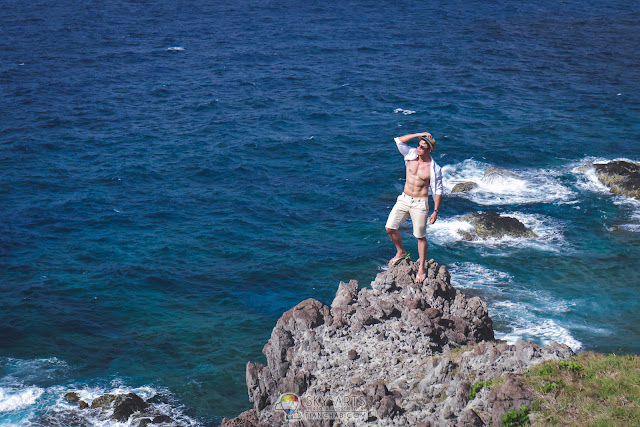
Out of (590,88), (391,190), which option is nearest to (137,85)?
(391,190)

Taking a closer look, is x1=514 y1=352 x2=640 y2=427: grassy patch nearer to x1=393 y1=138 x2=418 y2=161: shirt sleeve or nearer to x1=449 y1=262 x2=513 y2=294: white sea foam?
x1=393 y1=138 x2=418 y2=161: shirt sleeve

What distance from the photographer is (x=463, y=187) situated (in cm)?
5122

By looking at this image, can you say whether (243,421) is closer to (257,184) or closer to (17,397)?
(17,397)

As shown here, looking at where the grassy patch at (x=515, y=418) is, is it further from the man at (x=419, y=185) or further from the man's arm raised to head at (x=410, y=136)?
the man's arm raised to head at (x=410, y=136)

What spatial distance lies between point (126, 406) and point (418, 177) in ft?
56.8

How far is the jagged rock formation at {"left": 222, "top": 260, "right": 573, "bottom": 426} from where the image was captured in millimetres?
19484

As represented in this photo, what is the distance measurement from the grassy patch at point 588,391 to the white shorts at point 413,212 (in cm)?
608

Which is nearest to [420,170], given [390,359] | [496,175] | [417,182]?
[417,182]

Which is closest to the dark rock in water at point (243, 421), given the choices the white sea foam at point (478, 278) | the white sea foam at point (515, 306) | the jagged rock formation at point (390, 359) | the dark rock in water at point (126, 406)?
the jagged rock formation at point (390, 359)

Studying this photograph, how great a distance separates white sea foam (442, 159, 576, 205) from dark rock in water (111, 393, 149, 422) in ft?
97.6

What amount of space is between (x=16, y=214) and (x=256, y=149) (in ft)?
68.4

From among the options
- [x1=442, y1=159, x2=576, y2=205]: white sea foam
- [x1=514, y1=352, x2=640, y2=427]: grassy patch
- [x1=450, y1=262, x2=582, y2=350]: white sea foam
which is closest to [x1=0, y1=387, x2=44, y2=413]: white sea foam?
[x1=450, y1=262, x2=582, y2=350]: white sea foam

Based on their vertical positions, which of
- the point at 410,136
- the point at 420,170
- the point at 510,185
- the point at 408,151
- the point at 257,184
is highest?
the point at 410,136

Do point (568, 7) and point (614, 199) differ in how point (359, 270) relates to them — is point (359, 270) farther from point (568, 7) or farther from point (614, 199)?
point (568, 7)
